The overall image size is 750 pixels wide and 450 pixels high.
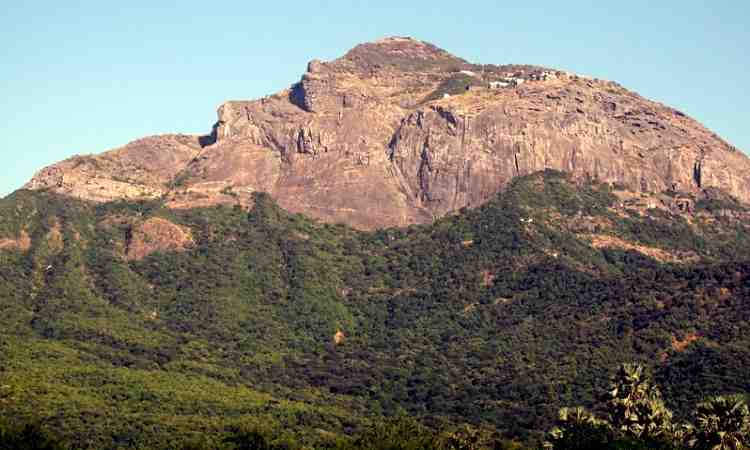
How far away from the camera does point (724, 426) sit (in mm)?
128125

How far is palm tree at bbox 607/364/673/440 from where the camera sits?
140 meters

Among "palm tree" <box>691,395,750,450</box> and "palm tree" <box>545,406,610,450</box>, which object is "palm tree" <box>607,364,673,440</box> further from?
"palm tree" <box>691,395,750,450</box>

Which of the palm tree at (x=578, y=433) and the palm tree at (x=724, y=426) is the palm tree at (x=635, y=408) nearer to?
the palm tree at (x=578, y=433)

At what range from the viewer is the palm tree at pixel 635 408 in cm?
13950

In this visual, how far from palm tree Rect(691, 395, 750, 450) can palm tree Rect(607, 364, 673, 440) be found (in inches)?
354

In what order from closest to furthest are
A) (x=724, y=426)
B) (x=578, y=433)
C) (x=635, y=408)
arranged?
1. (x=724, y=426)
2. (x=578, y=433)
3. (x=635, y=408)

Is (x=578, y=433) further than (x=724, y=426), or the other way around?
(x=578, y=433)

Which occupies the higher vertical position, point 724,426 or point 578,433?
point 724,426

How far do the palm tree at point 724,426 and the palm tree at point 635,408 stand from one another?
8.98 metres

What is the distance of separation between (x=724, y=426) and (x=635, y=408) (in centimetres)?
1417

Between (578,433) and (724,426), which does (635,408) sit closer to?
(578,433)

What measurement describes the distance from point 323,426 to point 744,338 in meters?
60.2

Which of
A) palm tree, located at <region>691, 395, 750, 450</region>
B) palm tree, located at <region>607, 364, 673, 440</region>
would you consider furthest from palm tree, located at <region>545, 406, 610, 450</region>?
palm tree, located at <region>691, 395, 750, 450</region>

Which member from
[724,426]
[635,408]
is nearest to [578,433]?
[635,408]
